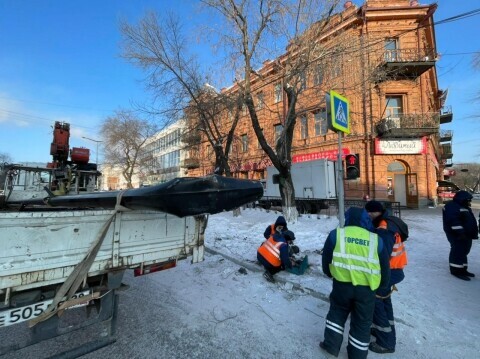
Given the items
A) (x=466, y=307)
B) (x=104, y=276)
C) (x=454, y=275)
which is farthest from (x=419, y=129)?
(x=104, y=276)

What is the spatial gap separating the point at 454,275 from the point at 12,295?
6.67 m

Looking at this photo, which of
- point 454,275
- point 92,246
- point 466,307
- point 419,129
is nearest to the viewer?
point 92,246

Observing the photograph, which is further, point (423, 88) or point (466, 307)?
point (423, 88)

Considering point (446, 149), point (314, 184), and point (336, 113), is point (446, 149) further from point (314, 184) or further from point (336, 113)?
point (336, 113)

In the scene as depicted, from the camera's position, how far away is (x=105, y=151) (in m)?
38.7

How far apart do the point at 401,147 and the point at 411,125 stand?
1542mm

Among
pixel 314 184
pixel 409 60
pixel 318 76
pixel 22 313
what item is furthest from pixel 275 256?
pixel 409 60

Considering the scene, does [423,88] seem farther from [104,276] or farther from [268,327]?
[104,276]

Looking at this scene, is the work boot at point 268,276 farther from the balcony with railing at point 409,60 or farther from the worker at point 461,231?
the balcony with railing at point 409,60

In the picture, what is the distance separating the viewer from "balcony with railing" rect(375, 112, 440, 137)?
1858cm

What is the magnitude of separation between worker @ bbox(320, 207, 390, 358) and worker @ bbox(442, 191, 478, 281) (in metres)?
3.62

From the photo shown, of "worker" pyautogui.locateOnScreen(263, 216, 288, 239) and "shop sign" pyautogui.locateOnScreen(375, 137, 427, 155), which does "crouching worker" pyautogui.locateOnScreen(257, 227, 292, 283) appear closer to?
"worker" pyautogui.locateOnScreen(263, 216, 288, 239)

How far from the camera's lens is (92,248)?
2627 millimetres

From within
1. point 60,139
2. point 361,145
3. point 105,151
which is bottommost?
point 60,139
